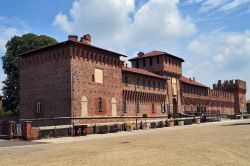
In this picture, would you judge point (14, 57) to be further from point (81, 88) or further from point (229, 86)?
point (229, 86)

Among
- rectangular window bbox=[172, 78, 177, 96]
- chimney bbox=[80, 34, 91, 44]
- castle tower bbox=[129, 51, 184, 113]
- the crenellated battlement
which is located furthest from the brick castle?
the crenellated battlement

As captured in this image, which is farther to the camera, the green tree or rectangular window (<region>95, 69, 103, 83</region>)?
the green tree

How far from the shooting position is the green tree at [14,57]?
5241 cm

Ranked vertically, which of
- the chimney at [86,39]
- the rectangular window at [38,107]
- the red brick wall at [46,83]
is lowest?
the rectangular window at [38,107]

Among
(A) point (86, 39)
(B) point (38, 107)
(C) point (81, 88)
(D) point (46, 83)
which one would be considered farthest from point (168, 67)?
(B) point (38, 107)

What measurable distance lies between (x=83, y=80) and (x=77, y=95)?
2.07m

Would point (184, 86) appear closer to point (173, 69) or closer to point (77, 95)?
point (173, 69)

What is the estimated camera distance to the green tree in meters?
52.4

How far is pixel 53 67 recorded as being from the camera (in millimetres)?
36844

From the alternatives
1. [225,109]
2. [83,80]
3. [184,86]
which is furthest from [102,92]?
[225,109]

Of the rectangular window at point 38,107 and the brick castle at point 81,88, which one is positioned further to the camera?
the rectangular window at point 38,107

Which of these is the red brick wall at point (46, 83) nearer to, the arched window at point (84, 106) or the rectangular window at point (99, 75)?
the arched window at point (84, 106)

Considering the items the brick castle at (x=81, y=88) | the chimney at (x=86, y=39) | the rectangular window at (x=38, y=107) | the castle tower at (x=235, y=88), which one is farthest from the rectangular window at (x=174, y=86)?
the castle tower at (x=235, y=88)

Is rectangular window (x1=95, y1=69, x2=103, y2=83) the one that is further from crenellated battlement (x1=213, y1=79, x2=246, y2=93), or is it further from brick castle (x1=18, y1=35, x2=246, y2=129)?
crenellated battlement (x1=213, y1=79, x2=246, y2=93)
